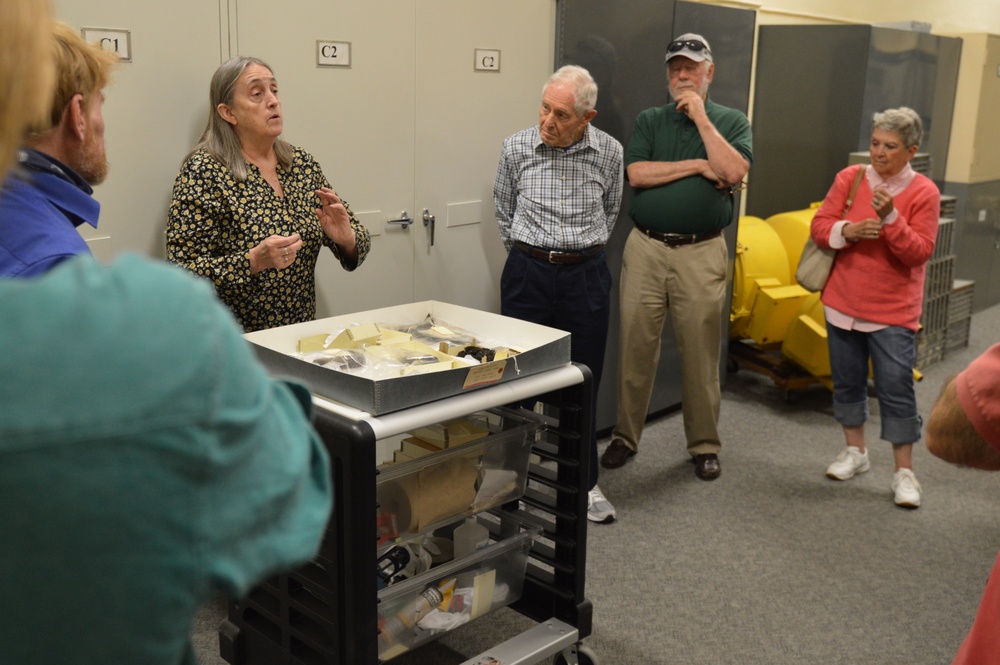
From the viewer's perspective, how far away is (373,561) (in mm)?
1865

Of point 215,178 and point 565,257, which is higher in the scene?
point 215,178

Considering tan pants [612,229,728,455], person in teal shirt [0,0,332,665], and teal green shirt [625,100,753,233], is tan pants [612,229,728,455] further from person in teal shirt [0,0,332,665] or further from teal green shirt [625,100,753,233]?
person in teal shirt [0,0,332,665]

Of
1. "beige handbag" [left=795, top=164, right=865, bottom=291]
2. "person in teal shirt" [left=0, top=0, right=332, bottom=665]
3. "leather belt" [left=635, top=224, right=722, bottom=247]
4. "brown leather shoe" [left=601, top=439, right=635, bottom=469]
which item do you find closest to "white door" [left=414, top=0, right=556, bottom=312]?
"leather belt" [left=635, top=224, right=722, bottom=247]

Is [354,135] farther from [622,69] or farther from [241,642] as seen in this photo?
[241,642]

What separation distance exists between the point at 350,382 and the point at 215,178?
3.43 feet

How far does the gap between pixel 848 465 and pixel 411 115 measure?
2312 mm

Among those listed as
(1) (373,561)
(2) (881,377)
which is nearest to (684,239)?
(2) (881,377)

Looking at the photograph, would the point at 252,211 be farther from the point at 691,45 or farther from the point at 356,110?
the point at 691,45

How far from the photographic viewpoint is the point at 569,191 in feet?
11.1

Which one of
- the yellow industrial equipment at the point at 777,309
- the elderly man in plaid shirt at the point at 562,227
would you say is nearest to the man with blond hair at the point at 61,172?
the elderly man in plaid shirt at the point at 562,227

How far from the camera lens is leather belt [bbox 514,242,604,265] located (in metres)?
3.36

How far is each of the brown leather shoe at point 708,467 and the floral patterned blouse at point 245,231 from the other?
1853 mm

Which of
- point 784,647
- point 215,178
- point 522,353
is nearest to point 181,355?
point 522,353

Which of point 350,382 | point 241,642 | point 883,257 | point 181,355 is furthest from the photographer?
point 883,257
